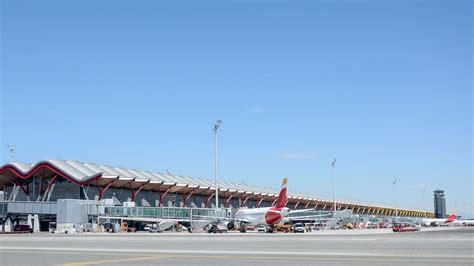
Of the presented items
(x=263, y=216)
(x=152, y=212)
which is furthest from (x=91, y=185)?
(x=263, y=216)

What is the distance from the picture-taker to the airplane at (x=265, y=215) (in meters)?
81.0

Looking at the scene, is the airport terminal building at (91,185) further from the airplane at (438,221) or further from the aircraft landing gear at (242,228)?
the airplane at (438,221)

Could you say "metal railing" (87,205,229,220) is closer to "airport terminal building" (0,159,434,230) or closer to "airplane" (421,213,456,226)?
"airport terminal building" (0,159,434,230)

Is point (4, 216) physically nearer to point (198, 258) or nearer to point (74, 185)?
point (74, 185)

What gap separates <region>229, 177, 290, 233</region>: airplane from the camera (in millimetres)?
81000

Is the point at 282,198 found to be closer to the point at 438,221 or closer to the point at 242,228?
the point at 242,228

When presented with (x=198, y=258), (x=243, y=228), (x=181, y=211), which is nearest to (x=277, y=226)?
(x=243, y=228)

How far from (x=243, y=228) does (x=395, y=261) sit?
201 feet

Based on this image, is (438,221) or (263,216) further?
(438,221)

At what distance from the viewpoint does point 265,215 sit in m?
82.7

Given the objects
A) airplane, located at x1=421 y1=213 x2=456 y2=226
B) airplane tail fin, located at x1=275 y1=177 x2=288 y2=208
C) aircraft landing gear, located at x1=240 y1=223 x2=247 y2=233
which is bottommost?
airplane, located at x1=421 y1=213 x2=456 y2=226

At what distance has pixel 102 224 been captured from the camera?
310 feet

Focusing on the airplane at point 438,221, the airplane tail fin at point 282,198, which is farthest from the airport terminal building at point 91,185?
the airplane at point 438,221

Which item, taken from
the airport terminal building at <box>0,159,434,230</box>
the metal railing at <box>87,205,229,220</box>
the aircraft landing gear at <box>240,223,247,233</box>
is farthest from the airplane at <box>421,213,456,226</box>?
the aircraft landing gear at <box>240,223,247,233</box>
